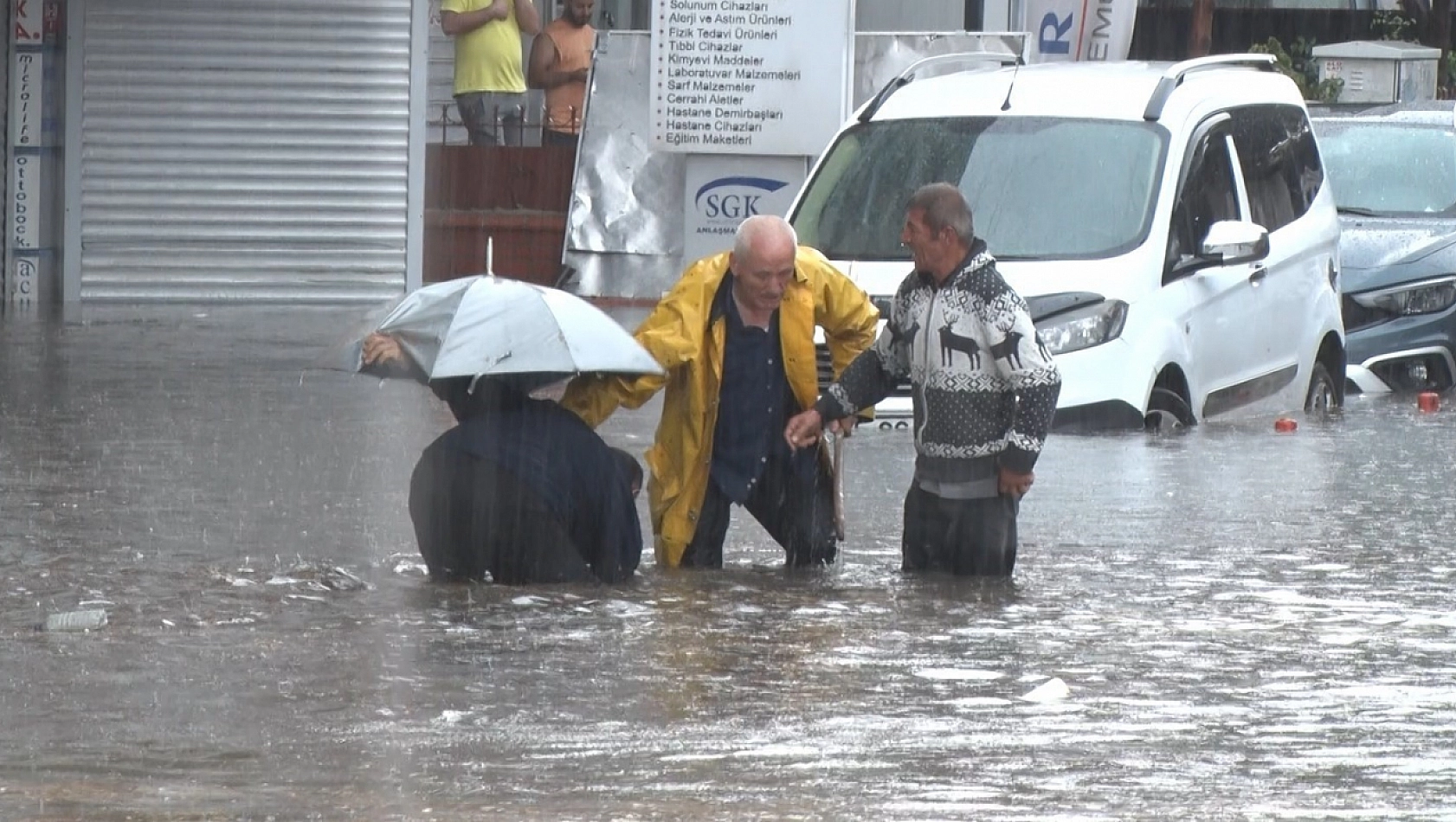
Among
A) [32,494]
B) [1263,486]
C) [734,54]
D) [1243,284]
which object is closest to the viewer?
[32,494]

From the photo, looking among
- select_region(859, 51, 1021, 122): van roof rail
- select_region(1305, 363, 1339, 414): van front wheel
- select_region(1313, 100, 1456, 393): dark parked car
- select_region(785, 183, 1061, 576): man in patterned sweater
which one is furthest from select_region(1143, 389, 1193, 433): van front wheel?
select_region(1313, 100, 1456, 393): dark parked car

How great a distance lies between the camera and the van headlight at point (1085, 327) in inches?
460

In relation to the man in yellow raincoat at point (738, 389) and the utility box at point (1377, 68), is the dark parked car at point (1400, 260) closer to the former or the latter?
the man in yellow raincoat at point (738, 389)

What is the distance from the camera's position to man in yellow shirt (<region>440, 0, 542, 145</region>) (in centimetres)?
1992

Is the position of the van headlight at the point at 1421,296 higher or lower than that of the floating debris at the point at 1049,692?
higher

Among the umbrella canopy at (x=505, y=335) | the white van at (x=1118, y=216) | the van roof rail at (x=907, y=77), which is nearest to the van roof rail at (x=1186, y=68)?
the white van at (x=1118, y=216)

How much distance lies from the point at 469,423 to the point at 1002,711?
2373 mm

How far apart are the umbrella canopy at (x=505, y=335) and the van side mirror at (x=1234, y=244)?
4413 millimetres

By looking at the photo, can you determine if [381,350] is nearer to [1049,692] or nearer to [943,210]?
[943,210]

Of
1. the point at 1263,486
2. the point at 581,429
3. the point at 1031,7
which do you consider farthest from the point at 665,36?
the point at 581,429

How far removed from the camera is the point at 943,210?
8359 mm

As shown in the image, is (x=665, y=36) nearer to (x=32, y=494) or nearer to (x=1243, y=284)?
(x=1243, y=284)

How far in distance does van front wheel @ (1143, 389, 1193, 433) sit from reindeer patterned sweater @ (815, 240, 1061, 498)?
367 centimetres

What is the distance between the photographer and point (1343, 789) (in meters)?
5.96
